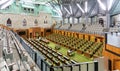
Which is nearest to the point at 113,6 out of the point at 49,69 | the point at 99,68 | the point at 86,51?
the point at 86,51

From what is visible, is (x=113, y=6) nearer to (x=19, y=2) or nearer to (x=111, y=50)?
(x=111, y=50)

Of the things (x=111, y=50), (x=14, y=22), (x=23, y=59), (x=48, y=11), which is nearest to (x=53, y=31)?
(x=48, y=11)

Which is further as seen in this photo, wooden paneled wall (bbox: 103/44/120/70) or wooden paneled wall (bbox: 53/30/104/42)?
wooden paneled wall (bbox: 53/30/104/42)

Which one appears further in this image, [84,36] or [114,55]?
[84,36]

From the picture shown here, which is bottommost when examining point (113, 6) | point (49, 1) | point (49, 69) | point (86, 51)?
point (86, 51)

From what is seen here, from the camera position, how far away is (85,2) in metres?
36.5

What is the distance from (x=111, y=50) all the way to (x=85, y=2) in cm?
2269

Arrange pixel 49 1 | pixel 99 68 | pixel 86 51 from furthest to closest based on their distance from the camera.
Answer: pixel 49 1 → pixel 86 51 → pixel 99 68

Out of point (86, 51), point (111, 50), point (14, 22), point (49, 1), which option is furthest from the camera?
point (49, 1)

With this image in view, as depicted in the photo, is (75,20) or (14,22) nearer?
(14,22)

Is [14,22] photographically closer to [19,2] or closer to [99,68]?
[19,2]

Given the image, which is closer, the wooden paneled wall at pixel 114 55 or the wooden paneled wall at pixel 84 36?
the wooden paneled wall at pixel 114 55

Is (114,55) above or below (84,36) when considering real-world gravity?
below

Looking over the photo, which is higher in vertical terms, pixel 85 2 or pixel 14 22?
pixel 85 2
